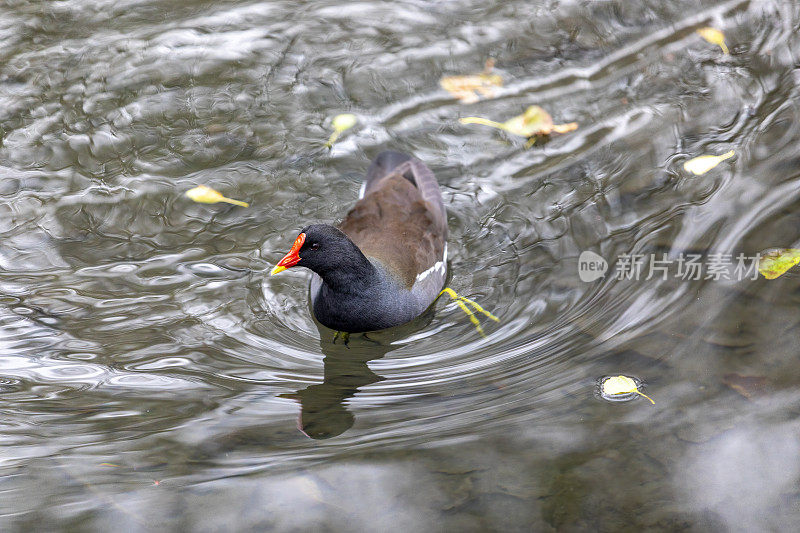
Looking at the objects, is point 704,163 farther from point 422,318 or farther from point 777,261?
point 422,318

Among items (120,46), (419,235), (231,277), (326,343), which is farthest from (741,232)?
(120,46)

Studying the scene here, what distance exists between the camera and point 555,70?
6.79 m

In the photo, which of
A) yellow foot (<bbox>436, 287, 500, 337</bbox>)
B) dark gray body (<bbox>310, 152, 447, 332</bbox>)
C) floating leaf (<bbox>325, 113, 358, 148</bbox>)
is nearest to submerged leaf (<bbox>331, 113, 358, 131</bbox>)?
floating leaf (<bbox>325, 113, 358, 148</bbox>)

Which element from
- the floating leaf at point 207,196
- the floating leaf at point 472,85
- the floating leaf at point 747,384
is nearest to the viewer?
the floating leaf at point 747,384

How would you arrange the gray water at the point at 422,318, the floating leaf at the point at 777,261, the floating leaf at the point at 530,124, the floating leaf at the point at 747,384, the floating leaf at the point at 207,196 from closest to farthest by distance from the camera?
1. the gray water at the point at 422,318
2. the floating leaf at the point at 747,384
3. the floating leaf at the point at 777,261
4. the floating leaf at the point at 207,196
5. the floating leaf at the point at 530,124

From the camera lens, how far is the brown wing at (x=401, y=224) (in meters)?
5.03

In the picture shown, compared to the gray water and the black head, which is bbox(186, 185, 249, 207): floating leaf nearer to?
the gray water

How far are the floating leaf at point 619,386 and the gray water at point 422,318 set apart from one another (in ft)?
0.22

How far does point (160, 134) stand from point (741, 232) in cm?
407

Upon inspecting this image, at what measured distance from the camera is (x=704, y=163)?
218 inches

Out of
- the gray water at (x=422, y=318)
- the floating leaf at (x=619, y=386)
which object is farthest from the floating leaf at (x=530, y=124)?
the floating leaf at (x=619, y=386)

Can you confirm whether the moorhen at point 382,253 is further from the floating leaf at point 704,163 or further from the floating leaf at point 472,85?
the floating leaf at point 704,163

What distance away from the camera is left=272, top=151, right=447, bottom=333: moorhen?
454cm

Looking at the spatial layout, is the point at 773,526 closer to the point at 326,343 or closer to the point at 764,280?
the point at 764,280
